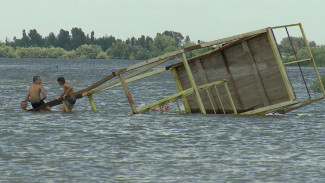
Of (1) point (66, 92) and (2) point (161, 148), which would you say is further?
(1) point (66, 92)

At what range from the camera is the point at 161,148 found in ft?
55.1

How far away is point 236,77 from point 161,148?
6.81m

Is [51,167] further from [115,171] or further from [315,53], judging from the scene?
[315,53]

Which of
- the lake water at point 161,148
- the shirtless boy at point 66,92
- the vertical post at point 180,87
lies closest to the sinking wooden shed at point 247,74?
the vertical post at point 180,87

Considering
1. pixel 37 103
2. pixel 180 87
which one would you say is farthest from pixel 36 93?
pixel 180 87

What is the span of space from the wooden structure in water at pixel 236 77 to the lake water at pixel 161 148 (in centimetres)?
63

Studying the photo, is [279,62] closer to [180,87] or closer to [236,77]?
[236,77]

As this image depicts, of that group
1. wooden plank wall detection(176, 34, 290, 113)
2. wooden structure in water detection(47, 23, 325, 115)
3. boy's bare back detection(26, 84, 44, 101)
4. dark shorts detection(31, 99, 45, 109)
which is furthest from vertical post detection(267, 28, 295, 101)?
dark shorts detection(31, 99, 45, 109)

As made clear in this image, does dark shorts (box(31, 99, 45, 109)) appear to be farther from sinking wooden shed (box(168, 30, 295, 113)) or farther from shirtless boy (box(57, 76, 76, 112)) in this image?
sinking wooden shed (box(168, 30, 295, 113))

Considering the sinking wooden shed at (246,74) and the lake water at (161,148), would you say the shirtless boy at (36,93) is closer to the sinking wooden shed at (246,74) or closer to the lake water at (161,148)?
the lake water at (161,148)

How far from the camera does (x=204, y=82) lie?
23750mm

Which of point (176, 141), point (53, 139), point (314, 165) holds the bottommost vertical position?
point (314, 165)

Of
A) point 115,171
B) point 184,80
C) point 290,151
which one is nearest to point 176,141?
point 290,151

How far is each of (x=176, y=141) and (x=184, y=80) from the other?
663 cm
